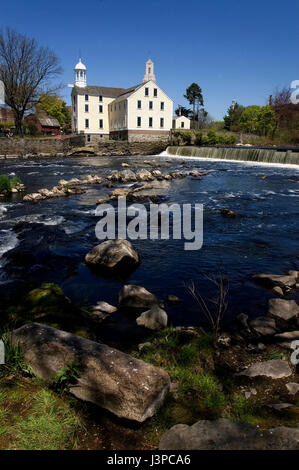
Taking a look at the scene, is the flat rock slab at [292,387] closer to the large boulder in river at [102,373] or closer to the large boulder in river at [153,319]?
the large boulder in river at [102,373]

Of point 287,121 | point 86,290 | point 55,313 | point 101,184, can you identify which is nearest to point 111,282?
point 86,290

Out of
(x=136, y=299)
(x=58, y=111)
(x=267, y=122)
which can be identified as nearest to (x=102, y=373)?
(x=136, y=299)

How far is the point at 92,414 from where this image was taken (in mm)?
2537

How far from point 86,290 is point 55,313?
1502mm

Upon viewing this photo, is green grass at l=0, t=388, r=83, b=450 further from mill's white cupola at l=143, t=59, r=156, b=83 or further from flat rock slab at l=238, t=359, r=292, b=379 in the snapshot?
mill's white cupola at l=143, t=59, r=156, b=83

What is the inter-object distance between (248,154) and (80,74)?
147ft

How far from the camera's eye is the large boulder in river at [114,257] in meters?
7.07

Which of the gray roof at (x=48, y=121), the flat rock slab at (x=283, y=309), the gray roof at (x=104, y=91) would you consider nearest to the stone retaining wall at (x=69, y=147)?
the gray roof at (x=104, y=91)

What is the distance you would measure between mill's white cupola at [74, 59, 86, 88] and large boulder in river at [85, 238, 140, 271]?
63.5 meters

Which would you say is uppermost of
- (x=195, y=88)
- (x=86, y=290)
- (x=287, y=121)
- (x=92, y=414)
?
(x=195, y=88)

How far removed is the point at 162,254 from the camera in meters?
8.16

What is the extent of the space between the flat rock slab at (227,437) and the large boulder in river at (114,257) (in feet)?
16.0
